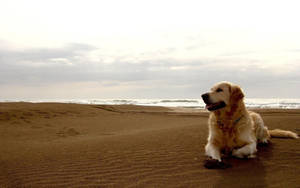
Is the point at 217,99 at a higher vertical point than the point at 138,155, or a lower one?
higher

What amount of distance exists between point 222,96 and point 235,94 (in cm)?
26

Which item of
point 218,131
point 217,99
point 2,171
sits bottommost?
point 2,171

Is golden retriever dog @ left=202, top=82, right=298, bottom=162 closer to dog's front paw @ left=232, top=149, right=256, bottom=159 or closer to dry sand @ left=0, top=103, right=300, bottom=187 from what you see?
dog's front paw @ left=232, top=149, right=256, bottom=159

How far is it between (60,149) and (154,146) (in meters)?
2.22

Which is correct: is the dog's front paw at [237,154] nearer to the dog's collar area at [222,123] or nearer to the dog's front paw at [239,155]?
the dog's front paw at [239,155]

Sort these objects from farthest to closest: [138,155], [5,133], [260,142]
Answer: [5,133] < [260,142] < [138,155]

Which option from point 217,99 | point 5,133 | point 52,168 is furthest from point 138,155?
point 5,133

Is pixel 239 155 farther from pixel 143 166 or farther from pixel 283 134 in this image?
pixel 283 134

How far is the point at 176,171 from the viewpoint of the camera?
3701mm

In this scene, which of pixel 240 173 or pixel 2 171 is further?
pixel 2 171

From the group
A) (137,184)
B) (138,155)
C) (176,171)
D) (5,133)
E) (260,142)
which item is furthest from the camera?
(5,133)

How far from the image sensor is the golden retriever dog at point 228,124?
426cm

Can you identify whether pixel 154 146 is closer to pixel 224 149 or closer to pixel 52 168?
pixel 224 149

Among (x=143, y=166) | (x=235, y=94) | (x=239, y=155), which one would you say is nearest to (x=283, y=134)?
(x=235, y=94)
